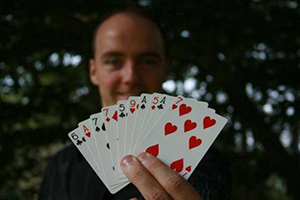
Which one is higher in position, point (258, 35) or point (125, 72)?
point (125, 72)

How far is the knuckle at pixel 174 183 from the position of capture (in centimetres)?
157

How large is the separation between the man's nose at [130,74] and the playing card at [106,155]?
22.6 inches

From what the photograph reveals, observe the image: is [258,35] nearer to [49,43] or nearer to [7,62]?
[49,43]

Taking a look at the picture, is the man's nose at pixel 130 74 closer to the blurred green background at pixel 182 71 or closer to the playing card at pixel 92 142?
the playing card at pixel 92 142

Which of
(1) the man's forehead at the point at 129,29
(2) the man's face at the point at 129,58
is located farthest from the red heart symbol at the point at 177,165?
(1) the man's forehead at the point at 129,29

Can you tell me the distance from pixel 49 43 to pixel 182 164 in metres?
2.54

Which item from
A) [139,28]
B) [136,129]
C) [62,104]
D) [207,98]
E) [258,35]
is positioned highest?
[139,28]

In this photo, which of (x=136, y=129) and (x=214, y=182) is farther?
(x=214, y=182)

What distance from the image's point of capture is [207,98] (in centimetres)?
487

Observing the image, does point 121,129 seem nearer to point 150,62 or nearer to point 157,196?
point 157,196

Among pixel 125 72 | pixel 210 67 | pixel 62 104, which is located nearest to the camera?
pixel 125 72

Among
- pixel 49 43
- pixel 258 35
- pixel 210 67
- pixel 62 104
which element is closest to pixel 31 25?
pixel 49 43

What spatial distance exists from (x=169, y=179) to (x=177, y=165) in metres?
0.17

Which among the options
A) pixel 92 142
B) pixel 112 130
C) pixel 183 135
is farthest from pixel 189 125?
pixel 92 142
